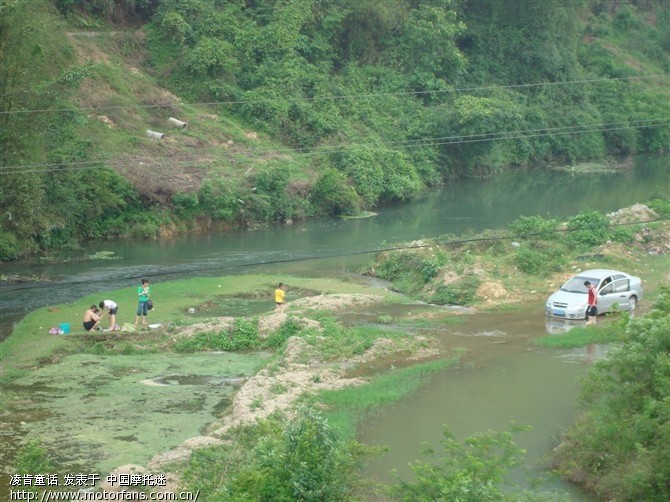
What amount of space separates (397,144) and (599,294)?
104ft

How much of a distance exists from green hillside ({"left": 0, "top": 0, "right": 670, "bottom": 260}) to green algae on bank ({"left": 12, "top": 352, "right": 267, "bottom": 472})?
13.2m

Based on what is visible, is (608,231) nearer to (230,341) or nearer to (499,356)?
(499,356)

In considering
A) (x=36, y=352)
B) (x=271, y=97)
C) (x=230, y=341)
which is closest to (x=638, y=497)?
(x=230, y=341)

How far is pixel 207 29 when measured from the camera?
60.8 metres

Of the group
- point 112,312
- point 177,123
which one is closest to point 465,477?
point 112,312

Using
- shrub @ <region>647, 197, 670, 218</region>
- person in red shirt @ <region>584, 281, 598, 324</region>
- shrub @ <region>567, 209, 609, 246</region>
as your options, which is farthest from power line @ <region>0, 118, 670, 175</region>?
person in red shirt @ <region>584, 281, 598, 324</region>

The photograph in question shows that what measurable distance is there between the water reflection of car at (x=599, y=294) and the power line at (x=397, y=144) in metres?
19.2

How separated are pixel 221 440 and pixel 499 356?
9.51 m

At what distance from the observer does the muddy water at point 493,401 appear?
790 inches

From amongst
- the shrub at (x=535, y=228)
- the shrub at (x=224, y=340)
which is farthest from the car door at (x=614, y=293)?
the shrub at (x=224, y=340)

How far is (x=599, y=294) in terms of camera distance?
1227 inches

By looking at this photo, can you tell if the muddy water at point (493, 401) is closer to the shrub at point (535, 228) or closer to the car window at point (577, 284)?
the car window at point (577, 284)

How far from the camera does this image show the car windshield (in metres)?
31.5

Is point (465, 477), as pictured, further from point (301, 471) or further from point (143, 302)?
point (143, 302)
